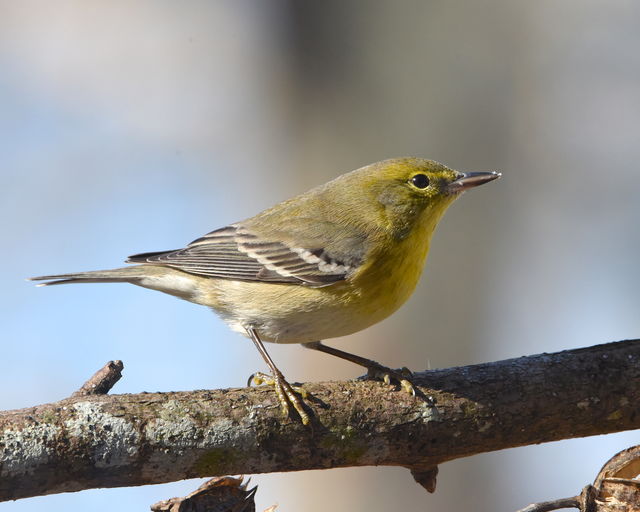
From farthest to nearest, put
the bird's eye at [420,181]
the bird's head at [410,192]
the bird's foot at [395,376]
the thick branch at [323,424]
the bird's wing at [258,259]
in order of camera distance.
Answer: the bird's eye at [420,181]
the bird's head at [410,192]
the bird's wing at [258,259]
the bird's foot at [395,376]
the thick branch at [323,424]

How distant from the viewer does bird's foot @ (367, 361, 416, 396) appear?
386cm

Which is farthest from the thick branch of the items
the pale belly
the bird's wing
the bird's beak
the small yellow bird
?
the bird's beak

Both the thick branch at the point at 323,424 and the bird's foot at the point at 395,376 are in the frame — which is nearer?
the thick branch at the point at 323,424

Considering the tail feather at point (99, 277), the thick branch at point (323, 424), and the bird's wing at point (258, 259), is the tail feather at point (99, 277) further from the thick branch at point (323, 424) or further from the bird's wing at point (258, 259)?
the thick branch at point (323, 424)

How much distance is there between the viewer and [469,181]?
17.2ft

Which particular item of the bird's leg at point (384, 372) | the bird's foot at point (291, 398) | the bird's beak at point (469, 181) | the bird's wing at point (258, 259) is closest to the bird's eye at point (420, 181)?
the bird's beak at point (469, 181)

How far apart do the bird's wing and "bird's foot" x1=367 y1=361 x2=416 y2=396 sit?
605 millimetres

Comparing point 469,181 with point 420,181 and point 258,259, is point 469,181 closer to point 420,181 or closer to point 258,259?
point 420,181

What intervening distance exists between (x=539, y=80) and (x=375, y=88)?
2407mm

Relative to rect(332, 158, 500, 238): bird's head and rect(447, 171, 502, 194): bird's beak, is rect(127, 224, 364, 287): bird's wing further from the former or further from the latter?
rect(447, 171, 502, 194): bird's beak

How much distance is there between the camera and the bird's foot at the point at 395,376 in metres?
3.86

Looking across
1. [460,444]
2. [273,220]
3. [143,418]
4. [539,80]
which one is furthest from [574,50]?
[143,418]

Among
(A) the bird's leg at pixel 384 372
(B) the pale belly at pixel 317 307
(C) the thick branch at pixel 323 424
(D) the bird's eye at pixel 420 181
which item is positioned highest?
(D) the bird's eye at pixel 420 181

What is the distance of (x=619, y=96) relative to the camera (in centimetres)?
974
